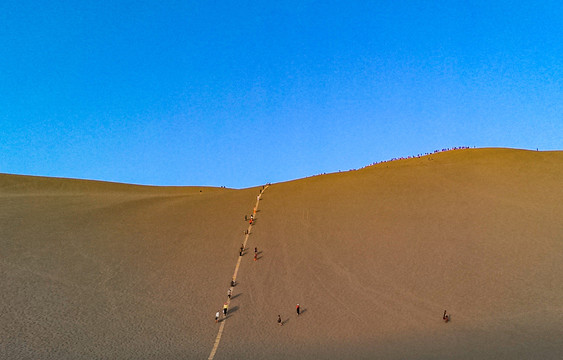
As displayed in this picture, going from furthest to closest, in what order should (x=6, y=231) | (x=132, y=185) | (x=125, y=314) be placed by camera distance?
(x=132, y=185)
(x=6, y=231)
(x=125, y=314)

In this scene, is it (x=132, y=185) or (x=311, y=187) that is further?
(x=132, y=185)

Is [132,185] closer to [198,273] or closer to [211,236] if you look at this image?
[211,236]

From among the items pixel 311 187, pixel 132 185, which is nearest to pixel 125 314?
pixel 311 187

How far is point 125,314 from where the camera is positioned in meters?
19.7

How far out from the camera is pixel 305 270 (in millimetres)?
23453

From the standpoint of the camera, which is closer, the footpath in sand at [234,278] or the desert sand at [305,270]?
the footpath in sand at [234,278]

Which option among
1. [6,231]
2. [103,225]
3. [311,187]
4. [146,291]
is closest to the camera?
[146,291]

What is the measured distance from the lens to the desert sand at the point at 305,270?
16953 millimetres

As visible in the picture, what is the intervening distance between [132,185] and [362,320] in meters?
38.3

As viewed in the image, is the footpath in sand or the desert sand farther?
the desert sand

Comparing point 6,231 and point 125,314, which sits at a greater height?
point 6,231

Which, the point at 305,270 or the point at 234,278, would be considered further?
the point at 305,270

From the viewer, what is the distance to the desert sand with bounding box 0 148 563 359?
1695cm

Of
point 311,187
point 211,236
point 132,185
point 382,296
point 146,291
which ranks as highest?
point 132,185
